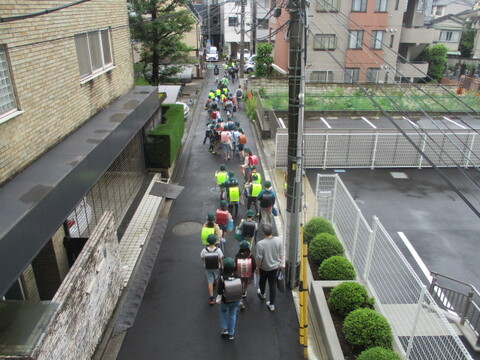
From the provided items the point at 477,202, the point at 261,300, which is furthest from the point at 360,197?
the point at 261,300

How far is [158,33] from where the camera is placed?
24312 millimetres

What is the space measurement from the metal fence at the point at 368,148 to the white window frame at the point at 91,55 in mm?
6859

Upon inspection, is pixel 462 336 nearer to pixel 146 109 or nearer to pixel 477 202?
pixel 477 202

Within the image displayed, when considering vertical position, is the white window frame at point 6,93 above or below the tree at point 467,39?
above

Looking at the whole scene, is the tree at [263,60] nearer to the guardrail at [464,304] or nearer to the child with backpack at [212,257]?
the guardrail at [464,304]

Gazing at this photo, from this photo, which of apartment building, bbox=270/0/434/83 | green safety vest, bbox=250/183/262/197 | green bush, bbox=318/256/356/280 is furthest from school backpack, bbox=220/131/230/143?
apartment building, bbox=270/0/434/83

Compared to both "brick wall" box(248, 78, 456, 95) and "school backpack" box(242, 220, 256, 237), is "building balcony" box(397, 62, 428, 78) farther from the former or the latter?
"school backpack" box(242, 220, 256, 237)

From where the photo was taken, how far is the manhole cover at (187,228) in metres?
11.5

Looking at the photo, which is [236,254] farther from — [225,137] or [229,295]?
[225,137]

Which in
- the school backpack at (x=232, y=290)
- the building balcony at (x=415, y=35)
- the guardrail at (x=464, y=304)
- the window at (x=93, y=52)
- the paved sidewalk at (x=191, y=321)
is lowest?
the paved sidewalk at (x=191, y=321)

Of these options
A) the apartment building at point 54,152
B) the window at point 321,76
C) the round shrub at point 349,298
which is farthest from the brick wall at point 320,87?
the round shrub at point 349,298

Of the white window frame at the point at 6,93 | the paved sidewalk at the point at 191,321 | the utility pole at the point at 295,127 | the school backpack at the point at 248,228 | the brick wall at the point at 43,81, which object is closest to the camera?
the white window frame at the point at 6,93

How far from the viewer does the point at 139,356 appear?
23.2 ft

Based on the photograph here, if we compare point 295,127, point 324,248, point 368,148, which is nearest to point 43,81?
point 295,127
